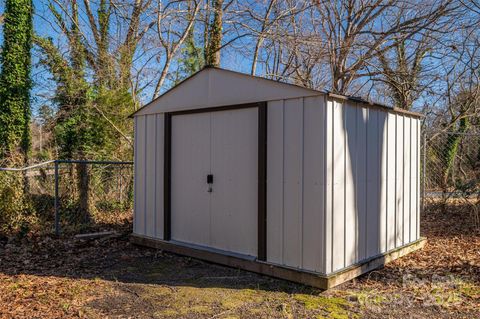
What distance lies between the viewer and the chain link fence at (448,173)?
8.36 metres

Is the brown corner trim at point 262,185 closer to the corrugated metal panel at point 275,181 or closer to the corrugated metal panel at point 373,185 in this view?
the corrugated metal panel at point 275,181

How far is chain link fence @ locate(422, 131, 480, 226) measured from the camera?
8359 mm

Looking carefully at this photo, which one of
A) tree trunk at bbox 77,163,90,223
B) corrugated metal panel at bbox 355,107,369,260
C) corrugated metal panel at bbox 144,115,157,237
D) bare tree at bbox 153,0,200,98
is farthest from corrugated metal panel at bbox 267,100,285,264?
bare tree at bbox 153,0,200,98

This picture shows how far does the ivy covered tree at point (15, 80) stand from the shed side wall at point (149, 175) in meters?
4.55

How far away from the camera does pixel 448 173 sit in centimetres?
925

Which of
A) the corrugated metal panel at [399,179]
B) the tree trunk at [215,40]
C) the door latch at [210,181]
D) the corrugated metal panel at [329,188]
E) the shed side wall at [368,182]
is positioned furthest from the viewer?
the tree trunk at [215,40]

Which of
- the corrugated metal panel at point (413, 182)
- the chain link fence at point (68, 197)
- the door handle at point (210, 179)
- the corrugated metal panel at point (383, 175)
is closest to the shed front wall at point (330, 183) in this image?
the corrugated metal panel at point (383, 175)

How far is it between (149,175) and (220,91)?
190 centimetres

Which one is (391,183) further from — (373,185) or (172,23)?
(172,23)

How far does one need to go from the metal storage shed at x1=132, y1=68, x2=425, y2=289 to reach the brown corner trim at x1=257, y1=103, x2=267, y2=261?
1 centimetres

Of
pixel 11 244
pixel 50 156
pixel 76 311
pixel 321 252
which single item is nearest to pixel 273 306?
pixel 321 252

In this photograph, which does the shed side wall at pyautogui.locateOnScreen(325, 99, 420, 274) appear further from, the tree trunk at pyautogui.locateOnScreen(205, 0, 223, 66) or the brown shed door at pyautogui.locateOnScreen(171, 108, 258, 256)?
the tree trunk at pyautogui.locateOnScreen(205, 0, 223, 66)

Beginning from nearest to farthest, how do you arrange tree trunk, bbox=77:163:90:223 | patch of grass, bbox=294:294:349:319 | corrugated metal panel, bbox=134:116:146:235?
1. patch of grass, bbox=294:294:349:319
2. corrugated metal panel, bbox=134:116:146:235
3. tree trunk, bbox=77:163:90:223

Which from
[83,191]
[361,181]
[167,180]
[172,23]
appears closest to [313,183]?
[361,181]
